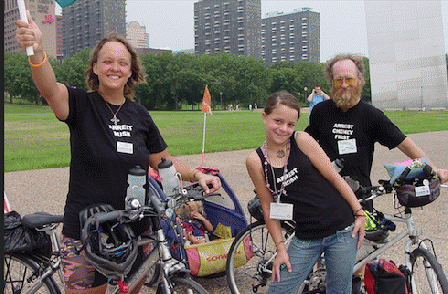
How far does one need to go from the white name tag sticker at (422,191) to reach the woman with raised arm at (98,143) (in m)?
1.34

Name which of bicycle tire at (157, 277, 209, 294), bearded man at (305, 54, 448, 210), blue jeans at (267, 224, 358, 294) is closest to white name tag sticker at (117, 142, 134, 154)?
bicycle tire at (157, 277, 209, 294)

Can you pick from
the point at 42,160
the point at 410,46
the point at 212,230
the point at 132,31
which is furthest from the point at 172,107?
the point at 212,230

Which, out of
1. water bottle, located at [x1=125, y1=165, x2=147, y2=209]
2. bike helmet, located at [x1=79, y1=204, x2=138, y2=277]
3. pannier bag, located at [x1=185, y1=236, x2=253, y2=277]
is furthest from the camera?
pannier bag, located at [x1=185, y1=236, x2=253, y2=277]

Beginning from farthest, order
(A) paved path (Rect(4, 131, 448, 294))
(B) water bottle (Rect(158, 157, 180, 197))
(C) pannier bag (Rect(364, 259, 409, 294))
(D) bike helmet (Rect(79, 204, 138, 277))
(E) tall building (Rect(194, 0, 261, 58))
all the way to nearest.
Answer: (E) tall building (Rect(194, 0, 261, 58))
(A) paved path (Rect(4, 131, 448, 294))
(C) pannier bag (Rect(364, 259, 409, 294))
(B) water bottle (Rect(158, 157, 180, 197))
(D) bike helmet (Rect(79, 204, 138, 277))

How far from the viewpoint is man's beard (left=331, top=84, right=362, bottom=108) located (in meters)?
3.14

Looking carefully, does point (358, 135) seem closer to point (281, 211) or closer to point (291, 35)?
point (281, 211)

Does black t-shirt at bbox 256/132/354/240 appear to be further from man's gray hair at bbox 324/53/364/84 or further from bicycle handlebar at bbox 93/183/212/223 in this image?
man's gray hair at bbox 324/53/364/84

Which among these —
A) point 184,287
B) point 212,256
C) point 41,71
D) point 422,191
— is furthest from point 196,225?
point 41,71

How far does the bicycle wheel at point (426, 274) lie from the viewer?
116 inches

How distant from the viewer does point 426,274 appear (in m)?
3.04

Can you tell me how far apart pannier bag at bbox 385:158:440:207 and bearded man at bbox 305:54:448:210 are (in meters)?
0.24

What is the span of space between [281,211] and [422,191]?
1.01 meters

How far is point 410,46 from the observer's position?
4594cm

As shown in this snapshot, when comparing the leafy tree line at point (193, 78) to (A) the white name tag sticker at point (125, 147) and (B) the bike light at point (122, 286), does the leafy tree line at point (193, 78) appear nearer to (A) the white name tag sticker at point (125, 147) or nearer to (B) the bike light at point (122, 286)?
(A) the white name tag sticker at point (125, 147)
